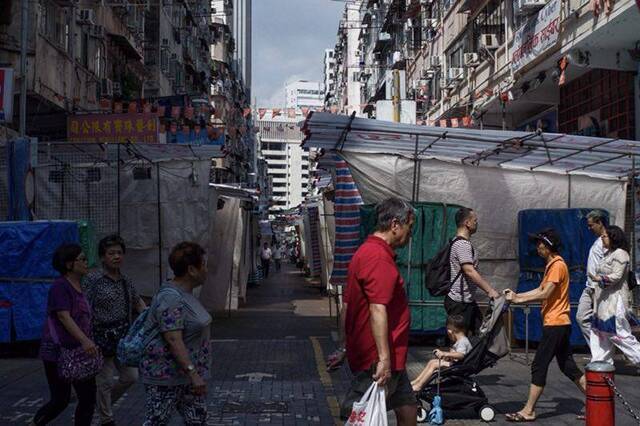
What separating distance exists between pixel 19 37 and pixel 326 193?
755 centimetres

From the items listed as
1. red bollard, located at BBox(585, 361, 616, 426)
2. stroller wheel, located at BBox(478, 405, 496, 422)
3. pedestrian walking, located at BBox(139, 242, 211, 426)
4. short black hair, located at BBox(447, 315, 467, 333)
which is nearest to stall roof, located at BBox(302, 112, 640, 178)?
short black hair, located at BBox(447, 315, 467, 333)

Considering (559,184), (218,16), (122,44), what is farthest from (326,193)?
(218,16)

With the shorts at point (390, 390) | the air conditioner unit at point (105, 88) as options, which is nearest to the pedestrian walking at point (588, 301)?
the shorts at point (390, 390)

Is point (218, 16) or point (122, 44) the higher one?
point (218, 16)

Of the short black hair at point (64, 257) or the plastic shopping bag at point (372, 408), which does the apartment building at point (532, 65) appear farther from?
the plastic shopping bag at point (372, 408)

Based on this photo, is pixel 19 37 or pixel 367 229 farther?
pixel 19 37

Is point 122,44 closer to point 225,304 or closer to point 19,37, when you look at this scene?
point 19,37

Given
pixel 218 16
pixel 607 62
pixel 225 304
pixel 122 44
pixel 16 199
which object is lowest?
pixel 225 304

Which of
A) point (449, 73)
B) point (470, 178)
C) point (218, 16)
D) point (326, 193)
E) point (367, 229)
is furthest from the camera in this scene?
point (218, 16)

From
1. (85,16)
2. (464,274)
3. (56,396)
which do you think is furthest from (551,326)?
(85,16)

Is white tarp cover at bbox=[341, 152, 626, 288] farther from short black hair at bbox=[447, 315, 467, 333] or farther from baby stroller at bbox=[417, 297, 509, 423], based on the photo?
baby stroller at bbox=[417, 297, 509, 423]

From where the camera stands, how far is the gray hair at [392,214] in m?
5.29

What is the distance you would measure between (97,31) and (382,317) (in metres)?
23.3

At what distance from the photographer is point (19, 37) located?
19609 millimetres
